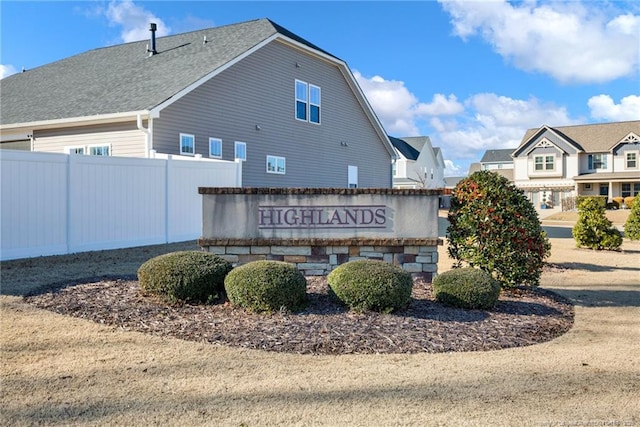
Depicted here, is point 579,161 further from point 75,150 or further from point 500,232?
point 500,232

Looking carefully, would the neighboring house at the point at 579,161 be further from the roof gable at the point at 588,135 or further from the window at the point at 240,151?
the window at the point at 240,151

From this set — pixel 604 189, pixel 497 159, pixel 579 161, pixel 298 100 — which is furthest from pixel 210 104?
pixel 497 159

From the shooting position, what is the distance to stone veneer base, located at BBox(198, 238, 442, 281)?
7.64m

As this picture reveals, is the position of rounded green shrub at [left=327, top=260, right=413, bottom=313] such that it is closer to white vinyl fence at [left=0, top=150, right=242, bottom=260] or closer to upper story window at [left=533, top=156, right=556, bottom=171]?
white vinyl fence at [left=0, top=150, right=242, bottom=260]

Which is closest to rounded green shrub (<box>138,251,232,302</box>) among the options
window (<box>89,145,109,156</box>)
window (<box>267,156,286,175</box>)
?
window (<box>89,145,109,156</box>)

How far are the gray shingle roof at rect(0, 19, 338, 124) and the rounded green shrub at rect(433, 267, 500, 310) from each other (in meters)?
11.2

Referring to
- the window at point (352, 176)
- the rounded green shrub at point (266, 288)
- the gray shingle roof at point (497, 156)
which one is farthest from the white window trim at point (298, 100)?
the gray shingle roof at point (497, 156)

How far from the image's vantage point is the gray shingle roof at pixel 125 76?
16.4 metres

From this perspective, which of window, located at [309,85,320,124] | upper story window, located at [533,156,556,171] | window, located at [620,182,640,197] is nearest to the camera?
window, located at [309,85,320,124]

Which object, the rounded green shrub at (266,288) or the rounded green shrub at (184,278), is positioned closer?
the rounded green shrub at (266,288)

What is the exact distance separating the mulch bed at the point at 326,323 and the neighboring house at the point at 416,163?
41721 mm

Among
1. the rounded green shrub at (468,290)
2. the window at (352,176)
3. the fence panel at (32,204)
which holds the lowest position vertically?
the rounded green shrub at (468,290)

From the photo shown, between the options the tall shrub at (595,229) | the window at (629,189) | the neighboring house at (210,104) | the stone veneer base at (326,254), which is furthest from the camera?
the window at (629,189)

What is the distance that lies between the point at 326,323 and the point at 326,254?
7.05ft
